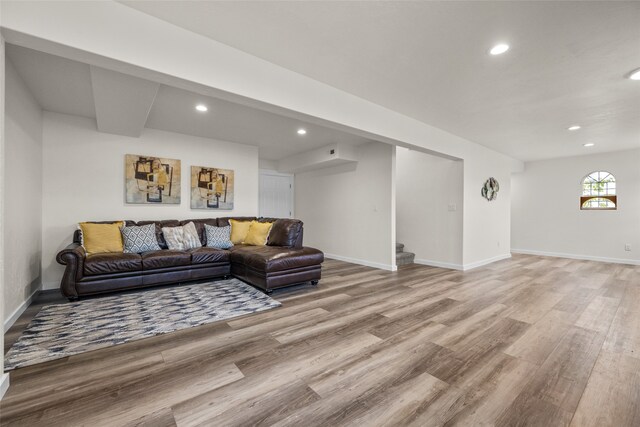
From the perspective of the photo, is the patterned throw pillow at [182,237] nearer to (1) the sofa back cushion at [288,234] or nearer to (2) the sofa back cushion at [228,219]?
(2) the sofa back cushion at [228,219]

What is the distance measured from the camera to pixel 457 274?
4.57 metres

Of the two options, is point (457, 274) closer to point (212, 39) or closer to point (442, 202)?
point (442, 202)

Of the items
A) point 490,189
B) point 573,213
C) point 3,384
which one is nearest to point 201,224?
point 3,384

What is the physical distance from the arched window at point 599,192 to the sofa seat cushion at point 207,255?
8081 mm

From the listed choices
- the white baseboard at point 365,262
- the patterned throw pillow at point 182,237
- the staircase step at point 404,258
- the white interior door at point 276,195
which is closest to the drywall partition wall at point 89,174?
A: the patterned throw pillow at point 182,237

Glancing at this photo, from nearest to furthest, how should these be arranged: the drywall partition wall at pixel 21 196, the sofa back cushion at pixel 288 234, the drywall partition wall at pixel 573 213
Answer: the drywall partition wall at pixel 21 196
the sofa back cushion at pixel 288 234
the drywall partition wall at pixel 573 213

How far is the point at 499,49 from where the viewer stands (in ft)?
7.16

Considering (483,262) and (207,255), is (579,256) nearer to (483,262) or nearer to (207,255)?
(483,262)

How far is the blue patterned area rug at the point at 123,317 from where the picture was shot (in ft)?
6.67

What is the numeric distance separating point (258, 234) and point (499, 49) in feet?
12.9

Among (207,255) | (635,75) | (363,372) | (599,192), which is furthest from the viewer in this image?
(599,192)

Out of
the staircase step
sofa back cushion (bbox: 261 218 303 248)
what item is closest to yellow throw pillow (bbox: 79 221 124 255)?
sofa back cushion (bbox: 261 218 303 248)

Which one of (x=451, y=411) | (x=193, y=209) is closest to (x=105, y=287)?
(x=193, y=209)

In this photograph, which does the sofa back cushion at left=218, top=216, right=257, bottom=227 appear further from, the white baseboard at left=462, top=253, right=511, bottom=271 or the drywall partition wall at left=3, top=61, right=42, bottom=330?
the white baseboard at left=462, top=253, right=511, bottom=271
